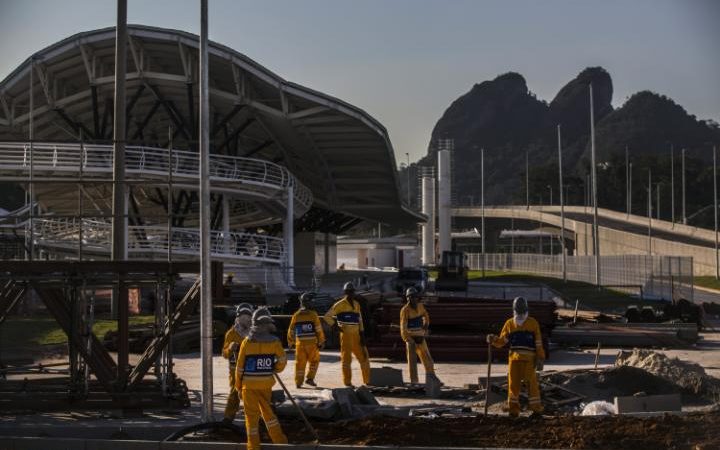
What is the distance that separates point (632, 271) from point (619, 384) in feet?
140

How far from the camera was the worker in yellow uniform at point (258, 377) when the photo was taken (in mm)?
11336

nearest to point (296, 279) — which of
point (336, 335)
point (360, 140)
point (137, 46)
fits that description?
point (360, 140)

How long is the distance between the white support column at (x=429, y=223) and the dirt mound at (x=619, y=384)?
261 ft

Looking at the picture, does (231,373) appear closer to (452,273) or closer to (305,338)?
(305,338)

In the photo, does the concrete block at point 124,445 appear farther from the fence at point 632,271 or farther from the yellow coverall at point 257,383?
the fence at point 632,271

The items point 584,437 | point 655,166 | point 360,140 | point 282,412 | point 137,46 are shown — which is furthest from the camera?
point 655,166

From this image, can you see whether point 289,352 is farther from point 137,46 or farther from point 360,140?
point 360,140

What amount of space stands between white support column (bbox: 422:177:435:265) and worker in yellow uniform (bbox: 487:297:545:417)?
81.5 m

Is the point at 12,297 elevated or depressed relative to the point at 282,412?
elevated

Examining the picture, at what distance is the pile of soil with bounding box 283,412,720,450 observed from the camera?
449 inches

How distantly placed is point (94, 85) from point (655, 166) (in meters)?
115

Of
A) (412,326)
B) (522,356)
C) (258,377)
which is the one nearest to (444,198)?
(412,326)

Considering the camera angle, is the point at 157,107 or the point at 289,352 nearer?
the point at 289,352

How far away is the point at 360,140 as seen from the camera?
51906 mm
